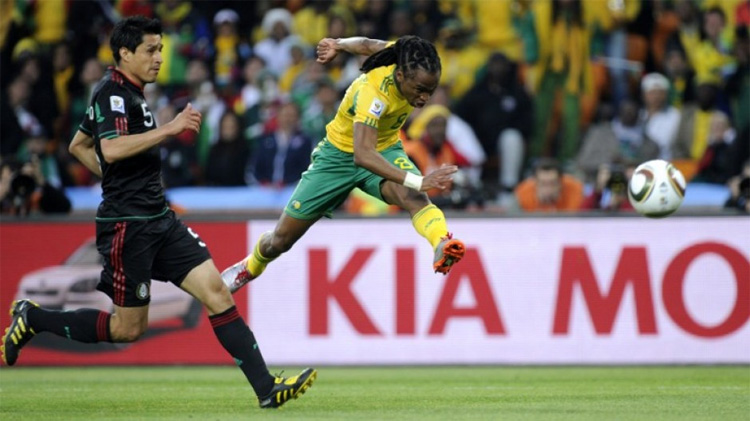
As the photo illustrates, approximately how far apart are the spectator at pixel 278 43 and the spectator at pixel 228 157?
154 centimetres

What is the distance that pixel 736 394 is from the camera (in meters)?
9.86

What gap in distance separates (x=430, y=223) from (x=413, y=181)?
Answer: 0.36 metres

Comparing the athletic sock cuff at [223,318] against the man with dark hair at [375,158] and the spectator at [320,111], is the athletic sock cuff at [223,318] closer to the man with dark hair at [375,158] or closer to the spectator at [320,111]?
the man with dark hair at [375,158]

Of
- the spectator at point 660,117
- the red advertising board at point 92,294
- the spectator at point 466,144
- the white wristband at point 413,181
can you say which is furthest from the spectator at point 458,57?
the white wristband at point 413,181

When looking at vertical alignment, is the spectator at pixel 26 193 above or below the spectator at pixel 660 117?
below

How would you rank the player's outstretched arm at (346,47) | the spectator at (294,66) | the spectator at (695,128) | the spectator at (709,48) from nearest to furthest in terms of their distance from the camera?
the player's outstretched arm at (346,47) < the spectator at (695,128) < the spectator at (709,48) < the spectator at (294,66)

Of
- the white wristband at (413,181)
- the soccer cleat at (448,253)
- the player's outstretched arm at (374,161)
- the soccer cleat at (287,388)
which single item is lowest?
the soccer cleat at (287,388)

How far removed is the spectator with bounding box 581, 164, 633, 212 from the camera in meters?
14.5

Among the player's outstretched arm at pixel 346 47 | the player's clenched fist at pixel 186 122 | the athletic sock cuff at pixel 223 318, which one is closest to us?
the player's clenched fist at pixel 186 122

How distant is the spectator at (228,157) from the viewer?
17.2 metres

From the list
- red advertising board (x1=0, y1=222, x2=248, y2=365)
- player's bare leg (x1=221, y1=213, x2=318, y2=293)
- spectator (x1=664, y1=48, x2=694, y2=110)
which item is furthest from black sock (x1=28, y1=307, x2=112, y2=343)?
spectator (x1=664, y1=48, x2=694, y2=110)

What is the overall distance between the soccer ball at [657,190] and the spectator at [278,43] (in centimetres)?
830

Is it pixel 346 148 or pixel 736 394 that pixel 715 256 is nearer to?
pixel 736 394

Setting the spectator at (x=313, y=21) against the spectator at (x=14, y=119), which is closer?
the spectator at (x=14, y=119)
